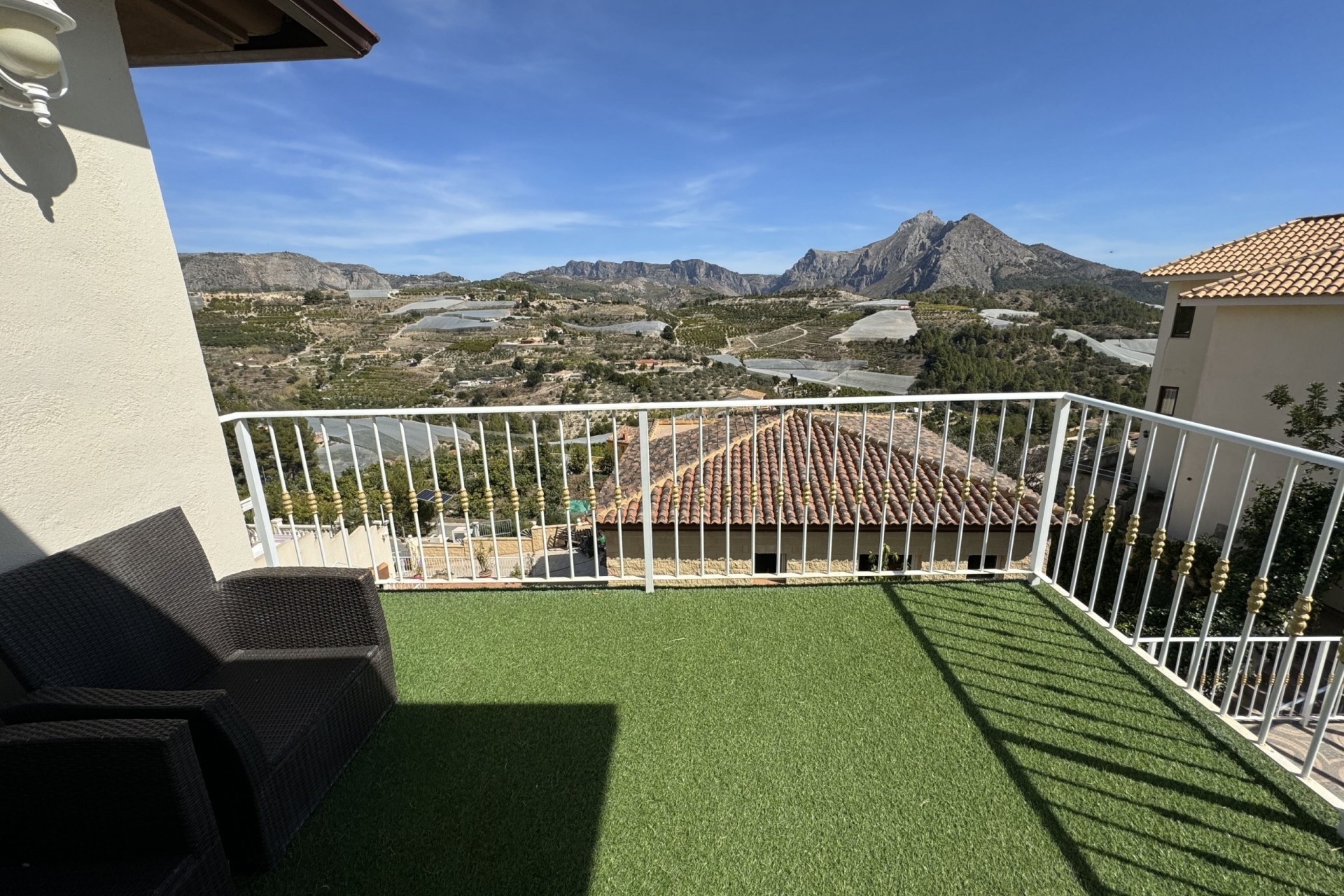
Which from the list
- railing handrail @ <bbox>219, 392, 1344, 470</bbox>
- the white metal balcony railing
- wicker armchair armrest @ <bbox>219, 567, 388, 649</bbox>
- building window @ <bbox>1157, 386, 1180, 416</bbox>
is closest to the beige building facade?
the white metal balcony railing

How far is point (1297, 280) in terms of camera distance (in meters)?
9.43

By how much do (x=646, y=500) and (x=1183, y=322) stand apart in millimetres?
17950

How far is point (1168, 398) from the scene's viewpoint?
15000 mm

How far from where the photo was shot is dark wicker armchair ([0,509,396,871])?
137 centimetres

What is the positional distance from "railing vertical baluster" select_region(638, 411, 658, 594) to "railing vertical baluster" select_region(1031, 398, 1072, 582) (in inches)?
74.0

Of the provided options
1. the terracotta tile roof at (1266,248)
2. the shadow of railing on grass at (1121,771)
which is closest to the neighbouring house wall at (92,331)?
the shadow of railing on grass at (1121,771)

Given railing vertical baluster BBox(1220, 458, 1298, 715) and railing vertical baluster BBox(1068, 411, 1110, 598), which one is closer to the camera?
railing vertical baluster BBox(1220, 458, 1298, 715)

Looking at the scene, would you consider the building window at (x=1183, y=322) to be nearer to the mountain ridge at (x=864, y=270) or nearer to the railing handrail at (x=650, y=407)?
the mountain ridge at (x=864, y=270)

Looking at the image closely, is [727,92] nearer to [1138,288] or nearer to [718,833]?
[718,833]

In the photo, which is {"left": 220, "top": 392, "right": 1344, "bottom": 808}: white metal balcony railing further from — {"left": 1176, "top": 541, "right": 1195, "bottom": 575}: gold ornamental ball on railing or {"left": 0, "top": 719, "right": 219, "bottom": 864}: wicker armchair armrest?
{"left": 0, "top": 719, "right": 219, "bottom": 864}: wicker armchair armrest

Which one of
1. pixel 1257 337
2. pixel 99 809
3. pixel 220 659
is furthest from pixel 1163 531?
pixel 1257 337

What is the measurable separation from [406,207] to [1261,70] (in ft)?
96.3

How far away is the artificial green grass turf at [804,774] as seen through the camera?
4.93ft

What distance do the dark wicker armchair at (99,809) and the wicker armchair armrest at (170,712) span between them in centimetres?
6
